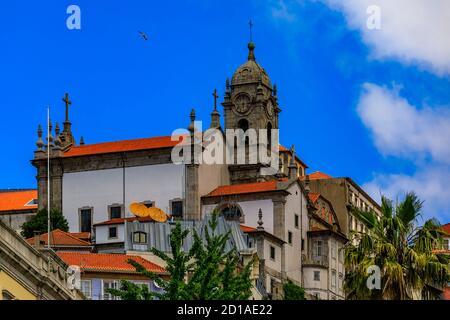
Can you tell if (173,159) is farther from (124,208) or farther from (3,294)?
(3,294)

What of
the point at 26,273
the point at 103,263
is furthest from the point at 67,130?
the point at 26,273

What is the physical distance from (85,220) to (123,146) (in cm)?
862

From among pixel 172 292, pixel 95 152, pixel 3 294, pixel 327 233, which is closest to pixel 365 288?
pixel 172 292

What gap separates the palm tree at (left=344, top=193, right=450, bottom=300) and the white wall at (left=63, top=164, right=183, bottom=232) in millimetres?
85188

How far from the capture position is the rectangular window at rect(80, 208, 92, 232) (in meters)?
125

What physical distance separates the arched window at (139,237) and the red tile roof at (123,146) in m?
30.1

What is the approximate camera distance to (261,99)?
138m

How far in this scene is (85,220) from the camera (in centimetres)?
12525

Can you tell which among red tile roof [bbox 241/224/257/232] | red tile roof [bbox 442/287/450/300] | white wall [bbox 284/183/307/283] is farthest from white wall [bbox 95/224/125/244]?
red tile roof [bbox 442/287/450/300]

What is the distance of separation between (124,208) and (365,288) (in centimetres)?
8810

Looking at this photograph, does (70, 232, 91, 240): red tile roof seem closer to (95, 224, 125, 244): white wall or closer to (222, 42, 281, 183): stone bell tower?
(95, 224, 125, 244): white wall

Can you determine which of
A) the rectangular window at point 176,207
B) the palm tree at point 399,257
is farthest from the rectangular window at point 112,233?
the palm tree at point 399,257

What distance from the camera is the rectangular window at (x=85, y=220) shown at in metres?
125

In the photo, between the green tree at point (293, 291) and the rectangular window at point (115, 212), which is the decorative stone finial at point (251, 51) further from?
the green tree at point (293, 291)
